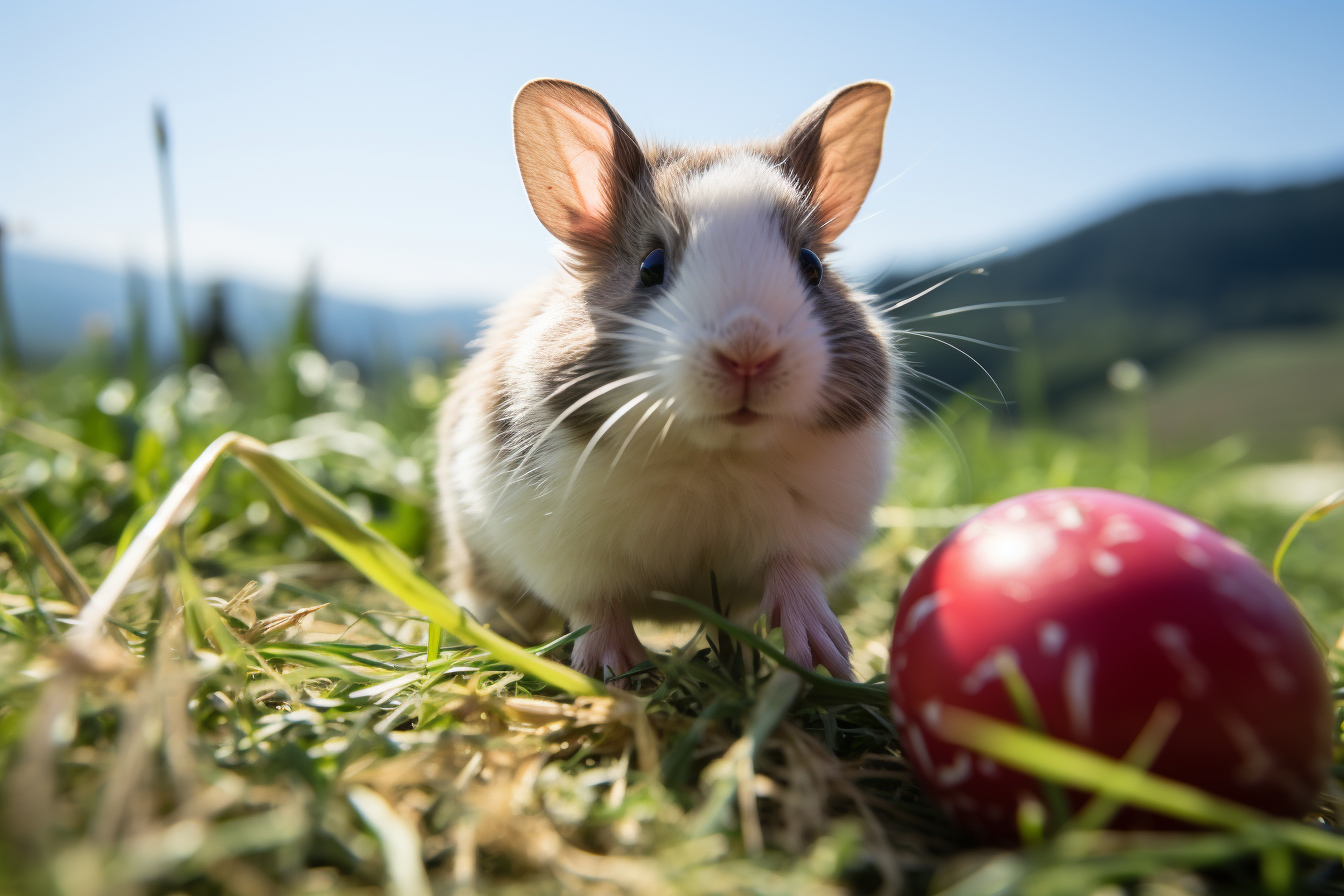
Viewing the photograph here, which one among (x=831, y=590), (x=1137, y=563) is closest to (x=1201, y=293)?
(x=831, y=590)

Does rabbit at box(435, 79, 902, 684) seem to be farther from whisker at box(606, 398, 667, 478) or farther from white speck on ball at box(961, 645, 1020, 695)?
white speck on ball at box(961, 645, 1020, 695)

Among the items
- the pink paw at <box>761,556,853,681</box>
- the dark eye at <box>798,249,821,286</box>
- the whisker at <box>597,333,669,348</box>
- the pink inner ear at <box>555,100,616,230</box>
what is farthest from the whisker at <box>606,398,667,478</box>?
the pink inner ear at <box>555,100,616,230</box>

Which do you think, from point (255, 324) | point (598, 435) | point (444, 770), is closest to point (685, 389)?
point (598, 435)

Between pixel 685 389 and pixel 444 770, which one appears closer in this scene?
pixel 444 770

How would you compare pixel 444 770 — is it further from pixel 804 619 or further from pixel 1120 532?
pixel 1120 532

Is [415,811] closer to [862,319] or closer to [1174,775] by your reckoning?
[1174,775]

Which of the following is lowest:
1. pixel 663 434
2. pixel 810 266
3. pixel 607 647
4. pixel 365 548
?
pixel 607 647
